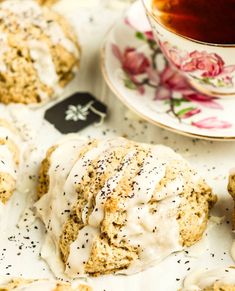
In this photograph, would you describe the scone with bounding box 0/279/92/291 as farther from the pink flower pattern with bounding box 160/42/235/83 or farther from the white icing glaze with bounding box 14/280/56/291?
the pink flower pattern with bounding box 160/42/235/83

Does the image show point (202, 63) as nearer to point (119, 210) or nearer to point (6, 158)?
point (119, 210)

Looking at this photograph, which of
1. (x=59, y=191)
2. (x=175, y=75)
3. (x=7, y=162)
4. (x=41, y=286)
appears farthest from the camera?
(x=175, y=75)

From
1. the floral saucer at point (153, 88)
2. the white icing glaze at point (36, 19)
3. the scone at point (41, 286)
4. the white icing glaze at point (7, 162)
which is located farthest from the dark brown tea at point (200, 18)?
the scone at point (41, 286)

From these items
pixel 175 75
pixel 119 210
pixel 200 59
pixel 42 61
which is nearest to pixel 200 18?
pixel 200 59

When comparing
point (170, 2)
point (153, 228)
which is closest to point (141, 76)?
point (170, 2)

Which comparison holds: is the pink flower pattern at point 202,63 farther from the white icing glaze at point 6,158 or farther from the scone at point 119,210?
the white icing glaze at point 6,158

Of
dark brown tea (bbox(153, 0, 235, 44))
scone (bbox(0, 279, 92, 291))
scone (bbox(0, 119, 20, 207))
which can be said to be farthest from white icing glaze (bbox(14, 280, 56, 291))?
dark brown tea (bbox(153, 0, 235, 44))
